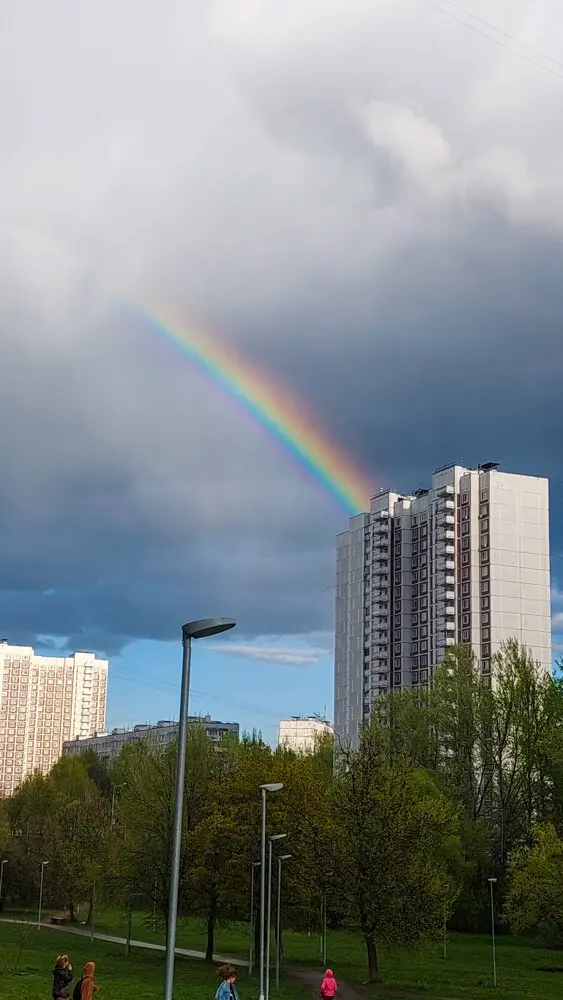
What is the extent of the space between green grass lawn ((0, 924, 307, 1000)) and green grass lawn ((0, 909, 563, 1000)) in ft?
2.30

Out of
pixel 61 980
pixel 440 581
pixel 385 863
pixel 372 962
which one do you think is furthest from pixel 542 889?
pixel 440 581

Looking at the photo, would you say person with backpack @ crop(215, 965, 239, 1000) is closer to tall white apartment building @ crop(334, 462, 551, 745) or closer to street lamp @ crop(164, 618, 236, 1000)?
street lamp @ crop(164, 618, 236, 1000)

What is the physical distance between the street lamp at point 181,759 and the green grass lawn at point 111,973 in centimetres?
2354

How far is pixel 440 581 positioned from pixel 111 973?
4320 inches

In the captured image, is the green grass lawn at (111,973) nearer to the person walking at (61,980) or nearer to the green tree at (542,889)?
the person walking at (61,980)

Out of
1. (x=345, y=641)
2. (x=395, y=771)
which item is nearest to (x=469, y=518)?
(x=345, y=641)

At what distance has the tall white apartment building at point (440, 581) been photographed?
506ft

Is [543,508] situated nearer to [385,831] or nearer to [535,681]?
[535,681]

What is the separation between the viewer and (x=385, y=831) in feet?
184

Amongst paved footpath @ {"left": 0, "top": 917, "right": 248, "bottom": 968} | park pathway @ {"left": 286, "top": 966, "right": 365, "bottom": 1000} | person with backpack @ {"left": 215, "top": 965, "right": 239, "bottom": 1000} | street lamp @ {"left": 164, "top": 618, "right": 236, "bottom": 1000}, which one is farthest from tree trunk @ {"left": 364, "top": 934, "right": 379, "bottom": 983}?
street lamp @ {"left": 164, "top": 618, "right": 236, "bottom": 1000}

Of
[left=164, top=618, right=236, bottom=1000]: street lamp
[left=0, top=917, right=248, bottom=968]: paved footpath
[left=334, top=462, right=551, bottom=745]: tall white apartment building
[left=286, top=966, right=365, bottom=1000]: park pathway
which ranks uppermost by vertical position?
[left=334, top=462, right=551, bottom=745]: tall white apartment building

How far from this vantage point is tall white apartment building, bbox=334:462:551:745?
154125mm

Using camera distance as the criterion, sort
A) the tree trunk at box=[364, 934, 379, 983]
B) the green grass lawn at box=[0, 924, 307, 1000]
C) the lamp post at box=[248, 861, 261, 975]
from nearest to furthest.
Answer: the green grass lawn at box=[0, 924, 307, 1000] → the tree trunk at box=[364, 934, 379, 983] → the lamp post at box=[248, 861, 261, 975]

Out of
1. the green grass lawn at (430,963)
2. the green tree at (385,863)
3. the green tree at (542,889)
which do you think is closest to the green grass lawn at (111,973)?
the green grass lawn at (430,963)
